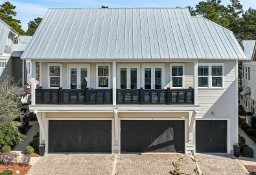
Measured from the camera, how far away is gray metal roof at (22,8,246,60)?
23.1 meters

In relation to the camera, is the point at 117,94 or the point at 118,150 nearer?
the point at 117,94

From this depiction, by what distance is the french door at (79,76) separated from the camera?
79.3 feet

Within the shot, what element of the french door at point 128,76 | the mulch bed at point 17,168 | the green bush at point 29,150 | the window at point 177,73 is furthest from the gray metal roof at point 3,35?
the window at point 177,73

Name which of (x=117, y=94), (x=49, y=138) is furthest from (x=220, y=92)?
(x=49, y=138)

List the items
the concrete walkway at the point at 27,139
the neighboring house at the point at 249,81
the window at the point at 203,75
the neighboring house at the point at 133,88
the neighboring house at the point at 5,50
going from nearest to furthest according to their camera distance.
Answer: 1. the neighboring house at the point at 133,88
2. the window at the point at 203,75
3. the concrete walkway at the point at 27,139
4. the neighboring house at the point at 5,50
5. the neighboring house at the point at 249,81

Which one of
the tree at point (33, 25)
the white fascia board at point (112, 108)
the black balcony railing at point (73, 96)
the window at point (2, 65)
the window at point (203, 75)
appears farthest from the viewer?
the tree at point (33, 25)

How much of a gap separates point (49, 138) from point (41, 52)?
611 cm

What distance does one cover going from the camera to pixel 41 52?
2345 centimetres

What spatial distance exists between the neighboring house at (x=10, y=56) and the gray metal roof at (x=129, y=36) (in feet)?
17.8

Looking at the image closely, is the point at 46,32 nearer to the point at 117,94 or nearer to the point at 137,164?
the point at 117,94

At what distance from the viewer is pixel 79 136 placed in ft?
80.6

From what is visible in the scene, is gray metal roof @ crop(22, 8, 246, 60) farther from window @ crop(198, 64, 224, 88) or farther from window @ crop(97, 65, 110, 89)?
window @ crop(97, 65, 110, 89)

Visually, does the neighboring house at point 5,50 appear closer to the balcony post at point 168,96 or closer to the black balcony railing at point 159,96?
the black balcony railing at point 159,96

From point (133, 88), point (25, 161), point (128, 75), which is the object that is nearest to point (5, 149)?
point (25, 161)
